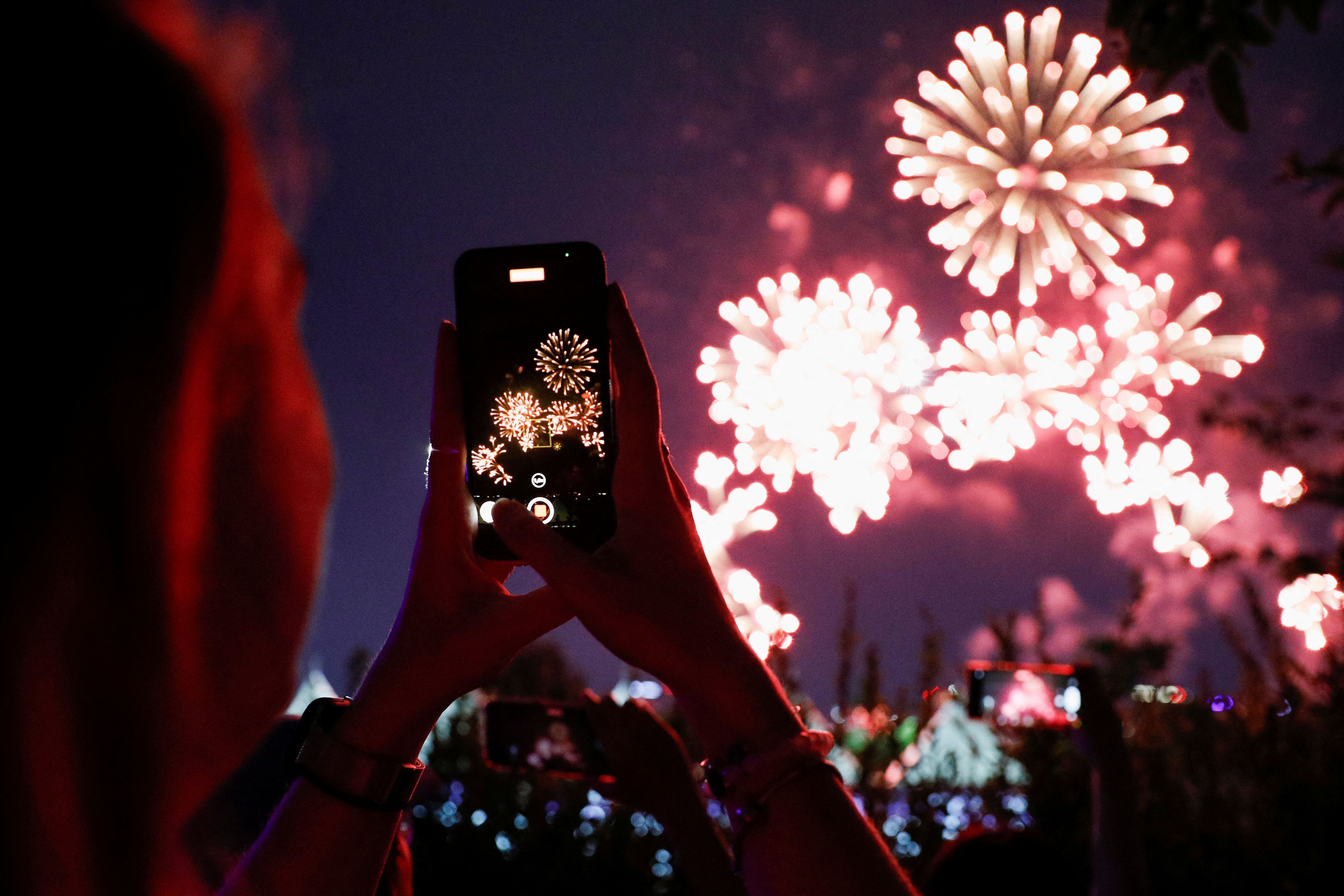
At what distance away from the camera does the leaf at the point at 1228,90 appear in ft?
8.16

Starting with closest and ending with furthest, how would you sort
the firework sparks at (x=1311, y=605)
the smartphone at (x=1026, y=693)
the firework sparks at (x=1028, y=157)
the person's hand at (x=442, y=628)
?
1. the person's hand at (x=442, y=628)
2. the smartphone at (x=1026, y=693)
3. the firework sparks at (x=1311, y=605)
4. the firework sparks at (x=1028, y=157)

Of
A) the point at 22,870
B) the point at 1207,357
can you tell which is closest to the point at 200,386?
the point at 22,870

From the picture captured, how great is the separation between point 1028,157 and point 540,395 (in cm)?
615

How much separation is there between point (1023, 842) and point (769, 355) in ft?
17.6

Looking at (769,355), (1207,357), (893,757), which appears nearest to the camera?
(893,757)

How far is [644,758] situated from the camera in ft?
7.54

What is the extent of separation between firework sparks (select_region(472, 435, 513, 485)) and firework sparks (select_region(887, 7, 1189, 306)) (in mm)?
5514

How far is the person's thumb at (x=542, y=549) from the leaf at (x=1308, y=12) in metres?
2.22

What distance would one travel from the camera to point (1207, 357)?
7.03 meters

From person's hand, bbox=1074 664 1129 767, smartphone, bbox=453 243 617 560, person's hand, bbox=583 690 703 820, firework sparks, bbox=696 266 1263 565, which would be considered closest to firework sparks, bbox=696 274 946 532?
firework sparks, bbox=696 266 1263 565

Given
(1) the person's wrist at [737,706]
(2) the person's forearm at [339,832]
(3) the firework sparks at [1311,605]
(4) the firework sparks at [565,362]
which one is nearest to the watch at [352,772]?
(2) the person's forearm at [339,832]

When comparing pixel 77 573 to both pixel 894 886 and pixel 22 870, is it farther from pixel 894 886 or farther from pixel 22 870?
pixel 894 886

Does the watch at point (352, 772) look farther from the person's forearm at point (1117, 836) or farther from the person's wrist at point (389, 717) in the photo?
the person's forearm at point (1117, 836)

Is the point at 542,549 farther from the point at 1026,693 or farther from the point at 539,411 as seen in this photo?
the point at 1026,693
